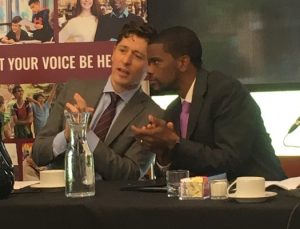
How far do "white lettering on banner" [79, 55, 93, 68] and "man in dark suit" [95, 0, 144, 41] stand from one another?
0.11m

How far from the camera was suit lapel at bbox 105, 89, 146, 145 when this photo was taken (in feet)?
7.90

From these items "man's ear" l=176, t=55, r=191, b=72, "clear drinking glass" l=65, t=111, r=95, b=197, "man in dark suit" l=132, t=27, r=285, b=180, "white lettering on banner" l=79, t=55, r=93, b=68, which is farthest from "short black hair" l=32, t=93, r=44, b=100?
"clear drinking glass" l=65, t=111, r=95, b=197

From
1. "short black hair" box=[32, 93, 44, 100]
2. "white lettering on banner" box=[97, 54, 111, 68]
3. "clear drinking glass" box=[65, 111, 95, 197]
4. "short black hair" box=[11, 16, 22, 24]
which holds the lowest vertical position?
"clear drinking glass" box=[65, 111, 95, 197]

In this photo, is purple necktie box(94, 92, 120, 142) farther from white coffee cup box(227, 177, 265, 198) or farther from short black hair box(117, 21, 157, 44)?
white coffee cup box(227, 177, 265, 198)

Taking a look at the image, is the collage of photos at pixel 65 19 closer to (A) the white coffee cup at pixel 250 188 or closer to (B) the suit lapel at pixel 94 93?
(B) the suit lapel at pixel 94 93

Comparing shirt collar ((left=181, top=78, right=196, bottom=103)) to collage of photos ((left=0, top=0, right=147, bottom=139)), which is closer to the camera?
shirt collar ((left=181, top=78, right=196, bottom=103))

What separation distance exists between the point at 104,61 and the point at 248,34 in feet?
2.51

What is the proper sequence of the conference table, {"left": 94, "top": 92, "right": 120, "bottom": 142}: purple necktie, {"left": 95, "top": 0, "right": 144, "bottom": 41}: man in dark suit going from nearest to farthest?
1. the conference table
2. {"left": 94, "top": 92, "right": 120, "bottom": 142}: purple necktie
3. {"left": 95, "top": 0, "right": 144, "bottom": 41}: man in dark suit

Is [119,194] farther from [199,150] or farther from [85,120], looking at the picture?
[199,150]

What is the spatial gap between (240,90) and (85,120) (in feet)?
Answer: 2.24

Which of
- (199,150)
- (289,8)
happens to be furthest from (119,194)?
(289,8)

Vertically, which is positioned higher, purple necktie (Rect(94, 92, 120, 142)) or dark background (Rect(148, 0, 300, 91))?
dark background (Rect(148, 0, 300, 91))

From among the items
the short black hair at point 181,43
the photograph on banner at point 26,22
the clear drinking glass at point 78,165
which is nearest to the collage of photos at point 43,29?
the photograph on banner at point 26,22

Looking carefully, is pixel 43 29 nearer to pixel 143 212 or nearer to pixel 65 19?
pixel 65 19
